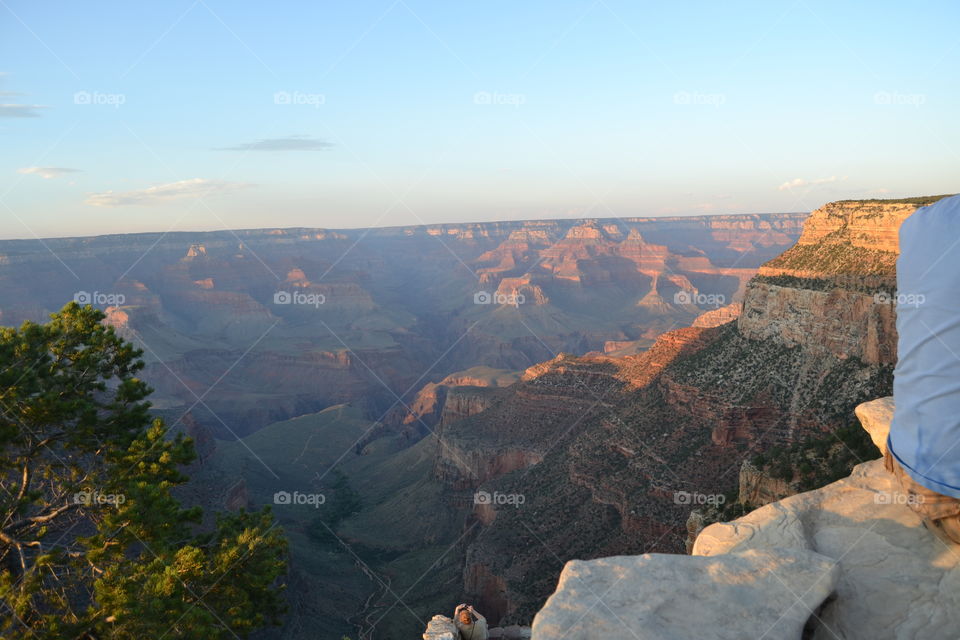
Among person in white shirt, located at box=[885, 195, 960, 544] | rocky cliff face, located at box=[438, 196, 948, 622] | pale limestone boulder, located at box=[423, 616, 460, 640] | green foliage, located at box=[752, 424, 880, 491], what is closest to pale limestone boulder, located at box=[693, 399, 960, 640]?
person in white shirt, located at box=[885, 195, 960, 544]

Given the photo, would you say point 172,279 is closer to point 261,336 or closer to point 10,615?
point 261,336

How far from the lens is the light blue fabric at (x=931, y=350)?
8.27 meters

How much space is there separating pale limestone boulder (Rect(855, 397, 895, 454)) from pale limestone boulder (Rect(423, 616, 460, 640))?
9436mm

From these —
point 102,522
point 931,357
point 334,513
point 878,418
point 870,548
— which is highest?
point 931,357

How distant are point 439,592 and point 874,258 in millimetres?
31353

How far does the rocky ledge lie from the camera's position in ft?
27.0

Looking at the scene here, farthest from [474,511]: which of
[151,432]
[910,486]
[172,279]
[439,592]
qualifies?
[172,279]

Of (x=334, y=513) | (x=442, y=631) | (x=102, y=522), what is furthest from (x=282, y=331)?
(x=442, y=631)

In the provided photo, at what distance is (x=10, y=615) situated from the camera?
1311cm

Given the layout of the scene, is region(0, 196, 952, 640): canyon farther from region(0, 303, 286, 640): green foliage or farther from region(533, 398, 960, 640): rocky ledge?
region(0, 303, 286, 640): green foliage

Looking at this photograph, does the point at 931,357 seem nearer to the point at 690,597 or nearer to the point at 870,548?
the point at 870,548

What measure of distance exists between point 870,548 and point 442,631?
29.0 feet

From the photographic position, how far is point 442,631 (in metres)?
14.7

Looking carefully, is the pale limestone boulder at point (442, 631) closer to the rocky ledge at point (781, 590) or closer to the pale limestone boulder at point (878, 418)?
the rocky ledge at point (781, 590)
